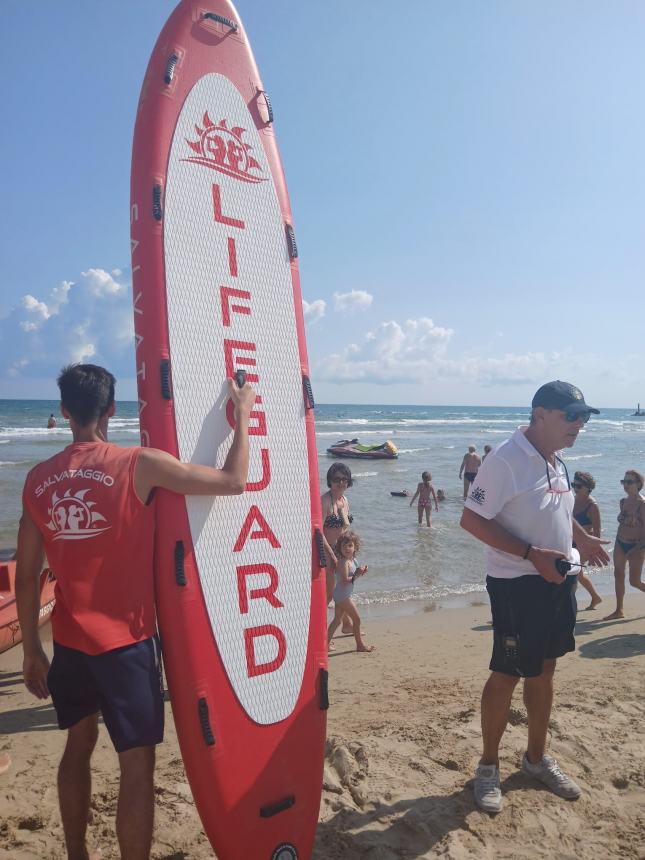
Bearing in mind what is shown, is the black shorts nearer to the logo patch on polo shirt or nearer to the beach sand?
the logo patch on polo shirt

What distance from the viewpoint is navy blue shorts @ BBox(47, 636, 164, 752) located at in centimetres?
208

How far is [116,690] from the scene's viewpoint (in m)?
2.09

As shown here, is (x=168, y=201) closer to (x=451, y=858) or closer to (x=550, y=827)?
(x=451, y=858)

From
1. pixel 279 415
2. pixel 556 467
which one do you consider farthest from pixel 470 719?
pixel 279 415

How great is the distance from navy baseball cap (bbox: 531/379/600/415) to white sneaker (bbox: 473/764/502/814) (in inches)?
62.3

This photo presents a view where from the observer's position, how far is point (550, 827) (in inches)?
102

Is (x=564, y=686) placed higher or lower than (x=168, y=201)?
lower

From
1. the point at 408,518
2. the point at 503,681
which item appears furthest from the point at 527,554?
the point at 408,518

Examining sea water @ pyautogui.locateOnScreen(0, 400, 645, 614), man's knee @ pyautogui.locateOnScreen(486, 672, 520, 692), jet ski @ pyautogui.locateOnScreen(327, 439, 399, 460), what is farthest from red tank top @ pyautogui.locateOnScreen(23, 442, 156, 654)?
jet ski @ pyautogui.locateOnScreen(327, 439, 399, 460)

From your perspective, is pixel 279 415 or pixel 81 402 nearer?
pixel 81 402

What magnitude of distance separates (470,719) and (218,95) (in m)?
3.63

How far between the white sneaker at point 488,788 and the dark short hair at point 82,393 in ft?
7.25

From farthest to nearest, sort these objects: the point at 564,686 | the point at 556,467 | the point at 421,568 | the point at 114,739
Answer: the point at 421,568, the point at 564,686, the point at 556,467, the point at 114,739

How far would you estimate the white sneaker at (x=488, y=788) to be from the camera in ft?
8.80
